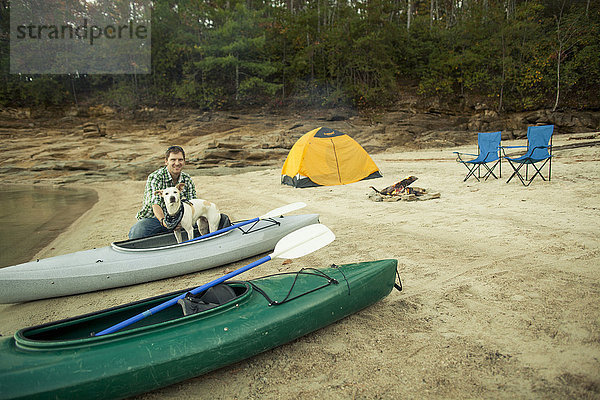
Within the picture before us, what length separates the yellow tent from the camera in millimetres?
8602

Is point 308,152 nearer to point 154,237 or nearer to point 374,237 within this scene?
point 374,237

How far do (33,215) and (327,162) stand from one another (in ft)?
23.3

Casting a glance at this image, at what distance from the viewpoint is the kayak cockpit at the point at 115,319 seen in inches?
74.6

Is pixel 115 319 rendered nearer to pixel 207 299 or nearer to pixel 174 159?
pixel 207 299

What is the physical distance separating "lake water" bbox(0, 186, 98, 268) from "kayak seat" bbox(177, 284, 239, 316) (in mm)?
4250

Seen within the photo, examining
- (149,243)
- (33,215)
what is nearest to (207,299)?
(149,243)

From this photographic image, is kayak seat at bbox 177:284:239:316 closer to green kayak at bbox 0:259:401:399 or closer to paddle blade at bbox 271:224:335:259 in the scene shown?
green kayak at bbox 0:259:401:399

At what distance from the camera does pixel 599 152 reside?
863 centimetres

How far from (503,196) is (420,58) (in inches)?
696

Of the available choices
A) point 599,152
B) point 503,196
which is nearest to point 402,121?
point 599,152

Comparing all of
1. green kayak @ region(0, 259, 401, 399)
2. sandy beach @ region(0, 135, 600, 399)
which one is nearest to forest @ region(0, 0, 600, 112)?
sandy beach @ region(0, 135, 600, 399)

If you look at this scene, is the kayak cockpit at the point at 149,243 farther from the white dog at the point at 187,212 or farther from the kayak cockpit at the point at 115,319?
the kayak cockpit at the point at 115,319

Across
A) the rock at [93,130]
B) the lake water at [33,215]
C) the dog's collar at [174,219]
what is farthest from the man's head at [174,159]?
the rock at [93,130]

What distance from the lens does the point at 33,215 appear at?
8.02 metres
